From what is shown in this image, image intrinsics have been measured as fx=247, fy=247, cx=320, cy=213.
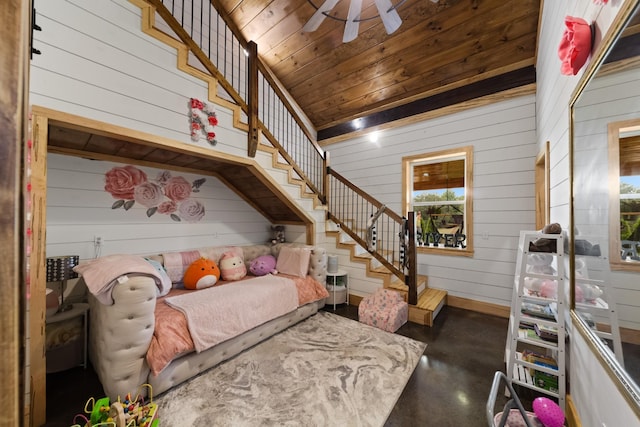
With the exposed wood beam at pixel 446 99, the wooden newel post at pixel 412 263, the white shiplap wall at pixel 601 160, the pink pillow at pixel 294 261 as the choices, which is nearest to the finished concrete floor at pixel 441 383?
the wooden newel post at pixel 412 263

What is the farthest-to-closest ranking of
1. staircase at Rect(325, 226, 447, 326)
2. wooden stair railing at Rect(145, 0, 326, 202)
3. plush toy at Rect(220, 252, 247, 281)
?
plush toy at Rect(220, 252, 247, 281)
staircase at Rect(325, 226, 447, 326)
wooden stair railing at Rect(145, 0, 326, 202)

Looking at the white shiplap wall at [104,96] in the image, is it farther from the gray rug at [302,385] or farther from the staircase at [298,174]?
the gray rug at [302,385]

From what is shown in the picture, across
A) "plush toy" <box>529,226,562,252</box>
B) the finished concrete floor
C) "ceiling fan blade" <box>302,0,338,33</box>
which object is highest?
"ceiling fan blade" <box>302,0,338,33</box>

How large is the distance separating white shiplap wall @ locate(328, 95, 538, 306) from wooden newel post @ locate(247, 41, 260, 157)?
91.9 inches

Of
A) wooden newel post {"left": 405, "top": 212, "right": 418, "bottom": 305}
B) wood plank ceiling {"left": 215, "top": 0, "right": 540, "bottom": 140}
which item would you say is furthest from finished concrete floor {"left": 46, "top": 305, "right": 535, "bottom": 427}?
wood plank ceiling {"left": 215, "top": 0, "right": 540, "bottom": 140}

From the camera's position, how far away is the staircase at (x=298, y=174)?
2.30 m

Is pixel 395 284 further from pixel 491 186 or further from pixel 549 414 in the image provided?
pixel 549 414

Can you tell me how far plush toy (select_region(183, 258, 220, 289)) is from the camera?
2.72 meters

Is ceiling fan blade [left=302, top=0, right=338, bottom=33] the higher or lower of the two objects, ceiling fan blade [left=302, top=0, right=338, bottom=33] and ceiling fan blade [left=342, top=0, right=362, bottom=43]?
the higher

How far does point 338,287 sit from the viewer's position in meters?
3.50

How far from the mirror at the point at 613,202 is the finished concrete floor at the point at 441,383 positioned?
928mm

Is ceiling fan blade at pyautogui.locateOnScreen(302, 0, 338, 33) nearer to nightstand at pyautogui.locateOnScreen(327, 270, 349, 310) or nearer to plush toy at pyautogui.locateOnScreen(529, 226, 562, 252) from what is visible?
plush toy at pyautogui.locateOnScreen(529, 226, 562, 252)

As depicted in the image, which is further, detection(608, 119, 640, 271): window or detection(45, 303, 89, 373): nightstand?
detection(45, 303, 89, 373): nightstand

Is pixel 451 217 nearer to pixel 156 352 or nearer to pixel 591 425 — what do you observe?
pixel 591 425
